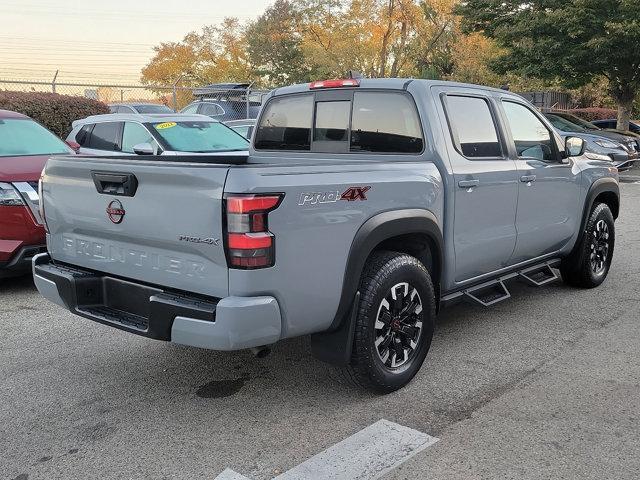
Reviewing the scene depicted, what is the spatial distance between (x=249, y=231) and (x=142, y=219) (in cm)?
69

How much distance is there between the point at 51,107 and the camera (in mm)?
13688

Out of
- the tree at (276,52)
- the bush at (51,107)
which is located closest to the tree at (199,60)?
the tree at (276,52)

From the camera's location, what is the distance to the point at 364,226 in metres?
3.34

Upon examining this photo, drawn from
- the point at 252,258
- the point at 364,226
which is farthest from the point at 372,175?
the point at 252,258

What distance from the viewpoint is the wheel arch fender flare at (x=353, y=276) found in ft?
10.8

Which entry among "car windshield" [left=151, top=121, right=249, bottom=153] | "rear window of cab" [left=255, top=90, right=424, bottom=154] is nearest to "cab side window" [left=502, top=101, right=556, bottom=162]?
"rear window of cab" [left=255, top=90, right=424, bottom=154]

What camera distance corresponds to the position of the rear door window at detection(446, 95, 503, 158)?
4.27 metres

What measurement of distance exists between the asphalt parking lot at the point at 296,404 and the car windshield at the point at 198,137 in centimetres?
390

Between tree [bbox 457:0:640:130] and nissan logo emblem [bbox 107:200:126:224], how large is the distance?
1830 cm

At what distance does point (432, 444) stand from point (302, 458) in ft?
2.13

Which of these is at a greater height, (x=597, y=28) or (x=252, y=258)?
(x=597, y=28)

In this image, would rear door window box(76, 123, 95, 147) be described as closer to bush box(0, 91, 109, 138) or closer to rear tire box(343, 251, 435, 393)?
bush box(0, 91, 109, 138)

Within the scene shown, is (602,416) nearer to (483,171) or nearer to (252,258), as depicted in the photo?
(483,171)

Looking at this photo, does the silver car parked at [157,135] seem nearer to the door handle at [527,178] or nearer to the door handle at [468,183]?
the door handle at [527,178]
